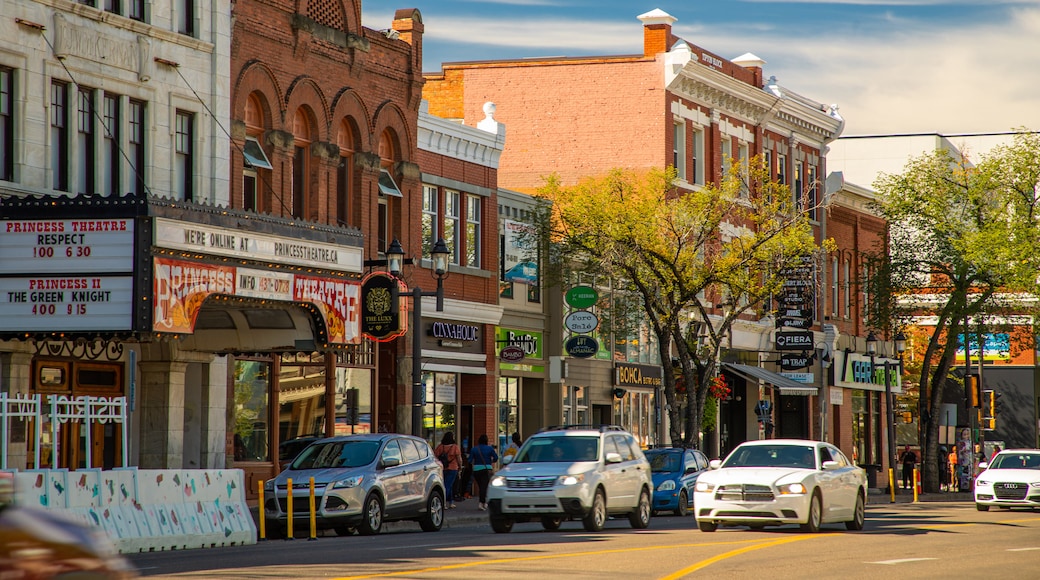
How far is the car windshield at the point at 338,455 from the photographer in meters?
25.8

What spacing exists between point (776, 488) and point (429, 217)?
18.0 meters

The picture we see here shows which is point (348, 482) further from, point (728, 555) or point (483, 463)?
point (483, 463)

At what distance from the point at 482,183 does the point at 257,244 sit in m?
15.2

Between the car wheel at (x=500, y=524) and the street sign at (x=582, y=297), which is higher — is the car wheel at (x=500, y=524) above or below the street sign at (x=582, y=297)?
below

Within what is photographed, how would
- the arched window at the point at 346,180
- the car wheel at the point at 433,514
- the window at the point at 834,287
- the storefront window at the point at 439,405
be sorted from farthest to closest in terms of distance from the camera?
1. the window at the point at 834,287
2. the storefront window at the point at 439,405
3. the arched window at the point at 346,180
4. the car wheel at the point at 433,514

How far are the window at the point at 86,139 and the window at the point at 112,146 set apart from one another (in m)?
0.30

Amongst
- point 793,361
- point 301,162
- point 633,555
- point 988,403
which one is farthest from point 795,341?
point 633,555

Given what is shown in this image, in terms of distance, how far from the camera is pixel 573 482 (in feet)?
82.3

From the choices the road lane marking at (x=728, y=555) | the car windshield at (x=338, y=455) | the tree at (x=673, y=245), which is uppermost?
the tree at (x=673, y=245)

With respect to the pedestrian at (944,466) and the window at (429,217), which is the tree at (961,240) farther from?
the window at (429,217)

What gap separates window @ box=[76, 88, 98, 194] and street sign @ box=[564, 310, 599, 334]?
15352 mm

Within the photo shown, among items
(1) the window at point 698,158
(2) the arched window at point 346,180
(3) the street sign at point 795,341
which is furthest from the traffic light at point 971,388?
(2) the arched window at point 346,180

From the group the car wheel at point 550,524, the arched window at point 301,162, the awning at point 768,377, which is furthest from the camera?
the awning at point 768,377

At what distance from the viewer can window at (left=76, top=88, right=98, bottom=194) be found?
2900 centimetres
